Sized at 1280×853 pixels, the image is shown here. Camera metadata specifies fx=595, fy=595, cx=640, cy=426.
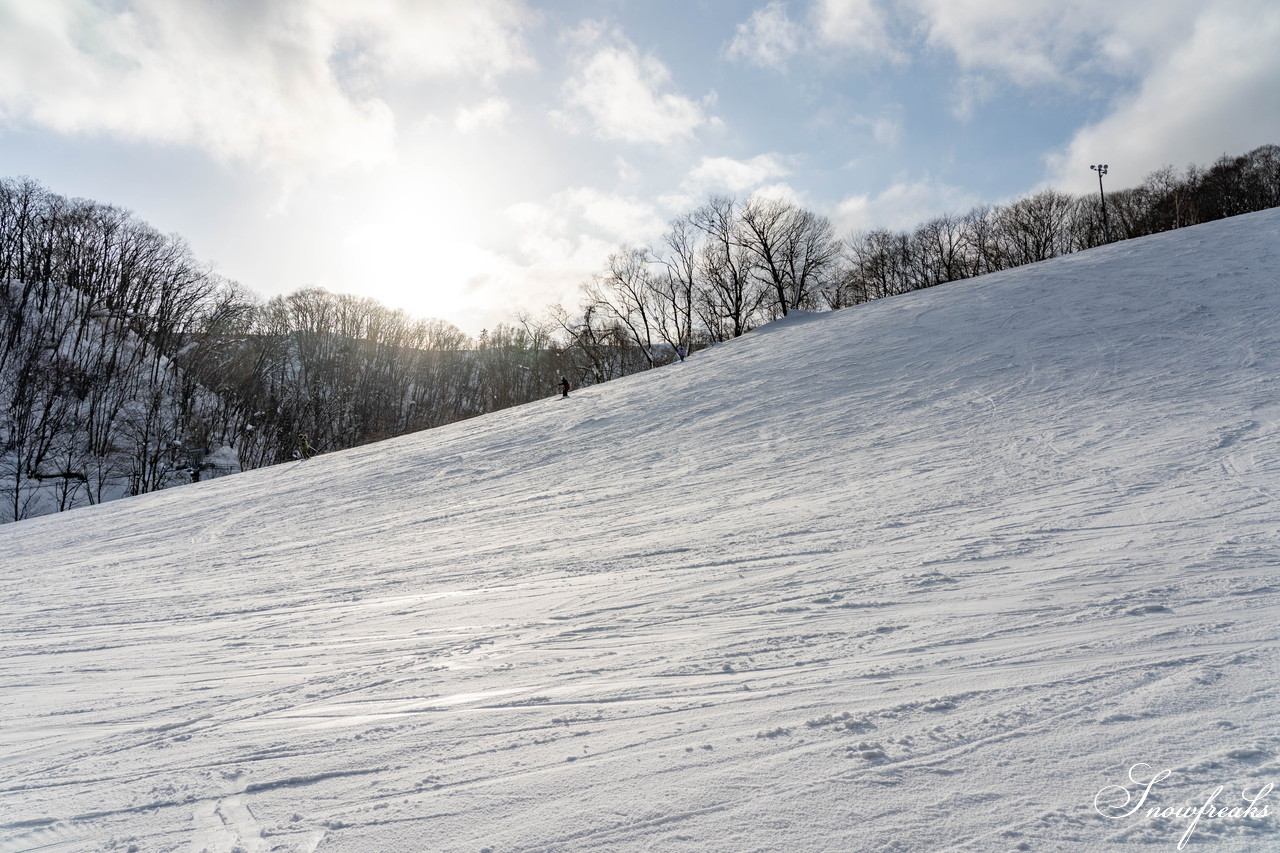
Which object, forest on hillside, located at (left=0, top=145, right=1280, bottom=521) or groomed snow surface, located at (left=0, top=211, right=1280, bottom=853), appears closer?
groomed snow surface, located at (left=0, top=211, right=1280, bottom=853)

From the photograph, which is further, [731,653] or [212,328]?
[212,328]

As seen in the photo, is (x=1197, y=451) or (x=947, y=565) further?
(x=1197, y=451)

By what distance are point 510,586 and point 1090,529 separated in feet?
21.8

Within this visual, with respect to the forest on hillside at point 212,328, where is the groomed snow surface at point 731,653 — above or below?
below

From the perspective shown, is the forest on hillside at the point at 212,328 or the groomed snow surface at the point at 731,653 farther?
the forest on hillside at the point at 212,328

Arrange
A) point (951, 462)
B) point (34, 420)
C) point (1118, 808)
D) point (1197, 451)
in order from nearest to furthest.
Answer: point (1118, 808)
point (1197, 451)
point (951, 462)
point (34, 420)

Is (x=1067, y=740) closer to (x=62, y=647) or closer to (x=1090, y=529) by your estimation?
(x=1090, y=529)

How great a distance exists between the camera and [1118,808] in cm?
283

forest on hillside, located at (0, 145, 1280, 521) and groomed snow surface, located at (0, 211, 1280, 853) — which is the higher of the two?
forest on hillside, located at (0, 145, 1280, 521)

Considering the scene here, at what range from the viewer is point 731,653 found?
4.77m

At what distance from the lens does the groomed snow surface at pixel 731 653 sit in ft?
10.2

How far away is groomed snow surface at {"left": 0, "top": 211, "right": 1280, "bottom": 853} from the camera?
311 centimetres

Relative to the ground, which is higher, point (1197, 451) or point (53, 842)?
point (1197, 451)

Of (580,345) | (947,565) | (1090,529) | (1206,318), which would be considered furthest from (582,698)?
(580,345)
